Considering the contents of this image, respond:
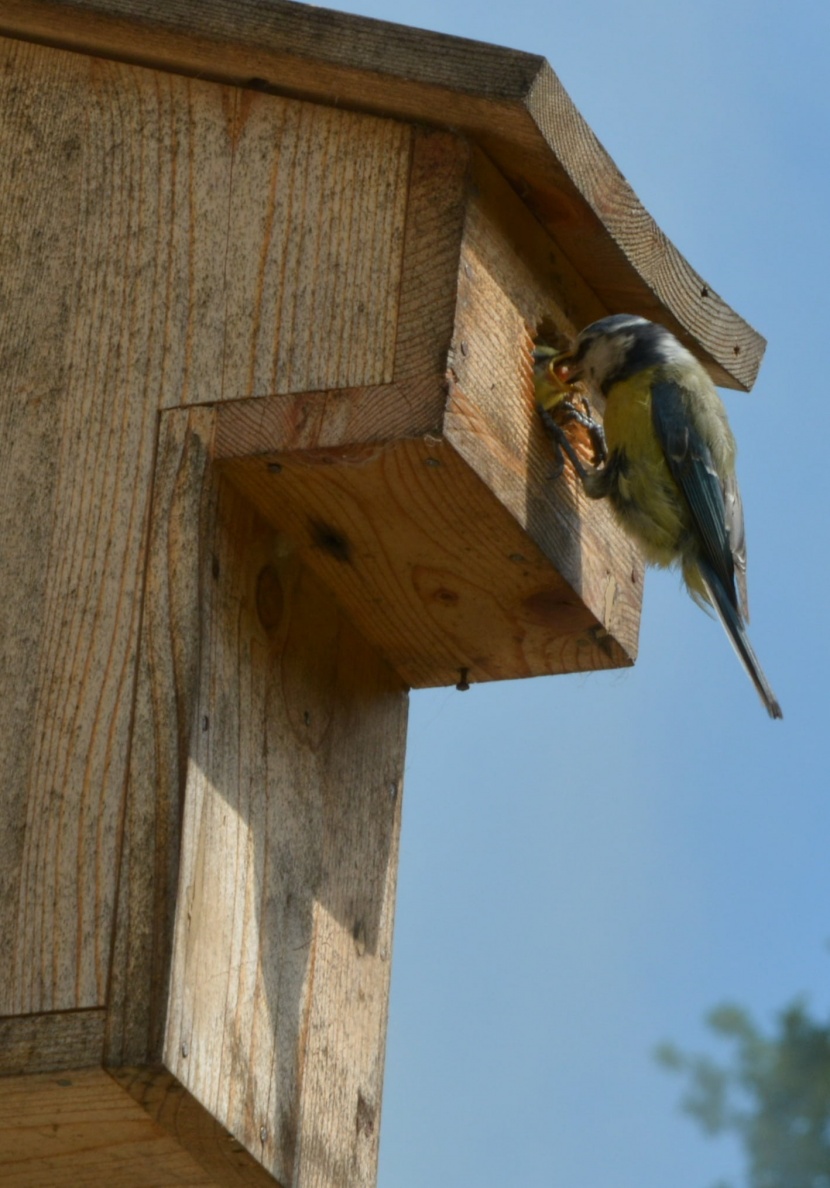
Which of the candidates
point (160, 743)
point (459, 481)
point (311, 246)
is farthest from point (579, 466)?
point (160, 743)

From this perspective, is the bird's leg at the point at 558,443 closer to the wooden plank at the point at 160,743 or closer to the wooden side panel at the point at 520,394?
the wooden side panel at the point at 520,394

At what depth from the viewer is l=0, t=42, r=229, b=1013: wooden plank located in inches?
85.6

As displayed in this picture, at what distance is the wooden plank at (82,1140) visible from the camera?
2.07 m

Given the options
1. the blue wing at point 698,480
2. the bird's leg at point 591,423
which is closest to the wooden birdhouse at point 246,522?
the bird's leg at point 591,423

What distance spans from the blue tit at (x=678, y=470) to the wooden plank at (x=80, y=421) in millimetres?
730

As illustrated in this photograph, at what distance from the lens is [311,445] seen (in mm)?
2357

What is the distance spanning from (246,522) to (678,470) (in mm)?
995

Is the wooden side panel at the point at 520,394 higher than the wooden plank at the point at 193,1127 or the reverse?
higher

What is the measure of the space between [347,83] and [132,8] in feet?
1.09

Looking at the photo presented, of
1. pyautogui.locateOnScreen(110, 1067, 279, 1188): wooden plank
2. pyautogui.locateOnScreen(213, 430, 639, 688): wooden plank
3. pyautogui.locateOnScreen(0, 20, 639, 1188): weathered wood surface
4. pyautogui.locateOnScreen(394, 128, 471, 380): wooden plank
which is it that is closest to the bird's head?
pyautogui.locateOnScreen(0, 20, 639, 1188): weathered wood surface

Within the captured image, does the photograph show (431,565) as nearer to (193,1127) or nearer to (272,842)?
(272,842)

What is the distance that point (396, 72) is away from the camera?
2.49 metres

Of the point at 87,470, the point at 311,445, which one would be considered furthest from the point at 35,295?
the point at 311,445

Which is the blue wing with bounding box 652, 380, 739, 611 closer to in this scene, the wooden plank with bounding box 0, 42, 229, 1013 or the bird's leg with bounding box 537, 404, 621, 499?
the bird's leg with bounding box 537, 404, 621, 499
